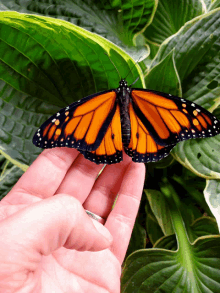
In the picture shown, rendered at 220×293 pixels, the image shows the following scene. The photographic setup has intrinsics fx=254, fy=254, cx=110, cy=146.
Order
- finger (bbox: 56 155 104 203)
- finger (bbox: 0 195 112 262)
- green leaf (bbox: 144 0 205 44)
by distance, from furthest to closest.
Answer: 1. green leaf (bbox: 144 0 205 44)
2. finger (bbox: 56 155 104 203)
3. finger (bbox: 0 195 112 262)

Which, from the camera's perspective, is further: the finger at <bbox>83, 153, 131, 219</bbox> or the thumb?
the finger at <bbox>83, 153, 131, 219</bbox>

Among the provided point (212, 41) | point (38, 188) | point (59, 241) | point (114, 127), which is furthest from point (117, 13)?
point (59, 241)

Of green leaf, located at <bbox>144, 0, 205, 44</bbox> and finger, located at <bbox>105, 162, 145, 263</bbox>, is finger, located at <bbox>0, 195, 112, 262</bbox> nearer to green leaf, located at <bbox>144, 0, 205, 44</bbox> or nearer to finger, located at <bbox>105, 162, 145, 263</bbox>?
finger, located at <bbox>105, 162, 145, 263</bbox>

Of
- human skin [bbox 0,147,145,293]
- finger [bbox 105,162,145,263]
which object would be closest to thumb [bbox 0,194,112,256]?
human skin [bbox 0,147,145,293]

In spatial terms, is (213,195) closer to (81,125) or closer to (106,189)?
(106,189)

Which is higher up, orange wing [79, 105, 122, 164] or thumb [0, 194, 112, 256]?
orange wing [79, 105, 122, 164]

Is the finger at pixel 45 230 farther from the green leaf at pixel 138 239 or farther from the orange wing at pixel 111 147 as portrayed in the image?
the green leaf at pixel 138 239

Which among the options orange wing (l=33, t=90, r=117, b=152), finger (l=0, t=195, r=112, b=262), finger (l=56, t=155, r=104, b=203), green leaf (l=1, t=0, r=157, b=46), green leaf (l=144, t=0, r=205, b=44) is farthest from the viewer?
green leaf (l=144, t=0, r=205, b=44)

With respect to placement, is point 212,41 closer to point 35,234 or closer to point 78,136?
point 78,136
